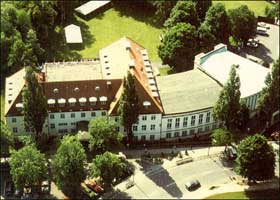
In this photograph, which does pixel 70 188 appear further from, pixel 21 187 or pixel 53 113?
pixel 53 113

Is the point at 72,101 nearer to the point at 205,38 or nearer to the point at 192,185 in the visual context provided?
the point at 192,185

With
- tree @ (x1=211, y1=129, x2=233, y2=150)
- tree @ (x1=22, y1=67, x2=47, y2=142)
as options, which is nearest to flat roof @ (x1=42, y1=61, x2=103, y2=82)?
tree @ (x1=22, y1=67, x2=47, y2=142)

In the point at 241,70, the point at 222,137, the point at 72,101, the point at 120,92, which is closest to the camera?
the point at 222,137

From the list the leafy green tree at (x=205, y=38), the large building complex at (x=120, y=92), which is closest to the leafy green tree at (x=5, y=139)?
the large building complex at (x=120, y=92)

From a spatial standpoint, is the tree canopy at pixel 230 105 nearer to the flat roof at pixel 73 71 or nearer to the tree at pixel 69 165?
the flat roof at pixel 73 71

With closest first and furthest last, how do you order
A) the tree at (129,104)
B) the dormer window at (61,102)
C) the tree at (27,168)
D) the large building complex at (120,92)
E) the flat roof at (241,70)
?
the tree at (27,168)
the tree at (129,104)
the dormer window at (61,102)
the large building complex at (120,92)
the flat roof at (241,70)

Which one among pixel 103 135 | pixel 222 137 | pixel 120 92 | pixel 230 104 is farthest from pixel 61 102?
pixel 230 104
